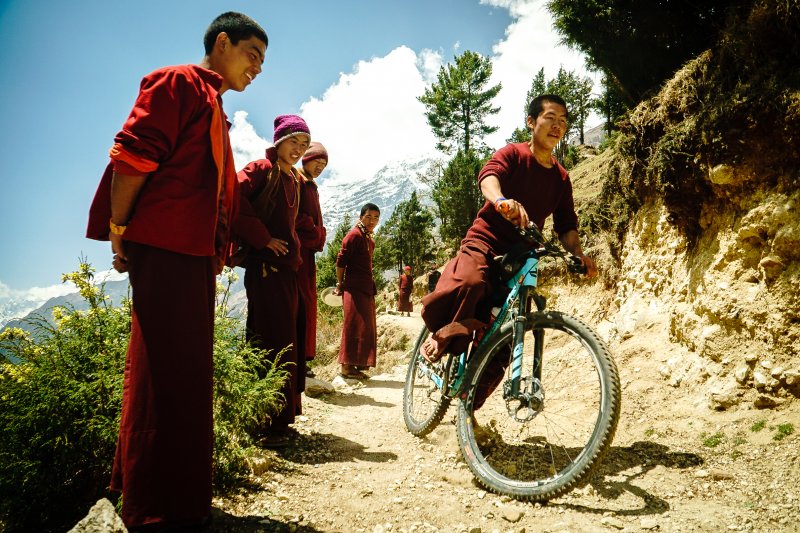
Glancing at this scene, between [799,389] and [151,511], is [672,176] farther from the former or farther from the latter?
[151,511]

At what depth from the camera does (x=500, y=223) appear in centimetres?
298

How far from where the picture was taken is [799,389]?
2.63m

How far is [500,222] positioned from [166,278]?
2.12m

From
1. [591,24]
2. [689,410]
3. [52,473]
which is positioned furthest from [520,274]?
[591,24]

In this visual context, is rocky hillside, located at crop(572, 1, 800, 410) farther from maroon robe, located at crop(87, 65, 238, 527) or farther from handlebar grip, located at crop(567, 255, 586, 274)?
maroon robe, located at crop(87, 65, 238, 527)

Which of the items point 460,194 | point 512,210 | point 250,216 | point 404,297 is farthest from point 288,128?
point 460,194

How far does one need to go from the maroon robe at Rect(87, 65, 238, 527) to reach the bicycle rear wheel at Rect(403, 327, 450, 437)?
1.88 metres

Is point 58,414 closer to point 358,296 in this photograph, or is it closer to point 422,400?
point 422,400

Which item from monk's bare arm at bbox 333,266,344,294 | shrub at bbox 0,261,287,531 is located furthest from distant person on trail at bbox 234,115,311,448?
monk's bare arm at bbox 333,266,344,294

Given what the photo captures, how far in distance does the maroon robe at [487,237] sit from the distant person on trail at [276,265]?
45.6 inches

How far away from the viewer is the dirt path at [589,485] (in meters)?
1.93

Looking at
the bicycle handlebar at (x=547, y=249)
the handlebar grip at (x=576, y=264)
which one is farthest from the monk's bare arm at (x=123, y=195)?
the handlebar grip at (x=576, y=264)

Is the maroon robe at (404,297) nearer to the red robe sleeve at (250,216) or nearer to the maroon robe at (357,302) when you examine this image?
the maroon robe at (357,302)

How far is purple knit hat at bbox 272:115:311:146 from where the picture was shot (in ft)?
11.2
